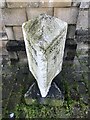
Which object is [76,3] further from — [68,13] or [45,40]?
[45,40]

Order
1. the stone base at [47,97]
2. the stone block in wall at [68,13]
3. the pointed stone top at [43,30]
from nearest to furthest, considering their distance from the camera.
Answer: the pointed stone top at [43,30]
the stone base at [47,97]
the stone block in wall at [68,13]

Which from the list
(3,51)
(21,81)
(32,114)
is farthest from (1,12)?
(32,114)

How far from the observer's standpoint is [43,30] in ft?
5.12

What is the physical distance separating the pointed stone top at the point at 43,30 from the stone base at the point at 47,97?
758mm

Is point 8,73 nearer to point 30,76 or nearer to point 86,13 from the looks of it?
point 30,76

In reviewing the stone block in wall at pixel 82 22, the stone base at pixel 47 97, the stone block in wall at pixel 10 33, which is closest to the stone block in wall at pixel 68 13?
the stone block in wall at pixel 82 22

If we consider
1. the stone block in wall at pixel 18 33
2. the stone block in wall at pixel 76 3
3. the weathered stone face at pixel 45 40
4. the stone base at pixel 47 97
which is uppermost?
the stone block in wall at pixel 76 3

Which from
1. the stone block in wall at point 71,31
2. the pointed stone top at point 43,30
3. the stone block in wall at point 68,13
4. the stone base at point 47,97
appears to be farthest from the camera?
the stone block in wall at point 71,31

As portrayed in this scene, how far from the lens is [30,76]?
8.17 ft

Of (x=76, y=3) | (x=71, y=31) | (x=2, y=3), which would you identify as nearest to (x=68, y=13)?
(x=76, y=3)

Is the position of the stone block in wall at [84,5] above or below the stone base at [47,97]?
above

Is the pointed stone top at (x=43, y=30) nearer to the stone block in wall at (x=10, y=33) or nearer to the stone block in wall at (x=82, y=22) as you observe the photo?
the stone block in wall at (x=10, y=33)

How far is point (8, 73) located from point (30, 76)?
0.37 meters

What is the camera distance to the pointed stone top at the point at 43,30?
1.52 meters
